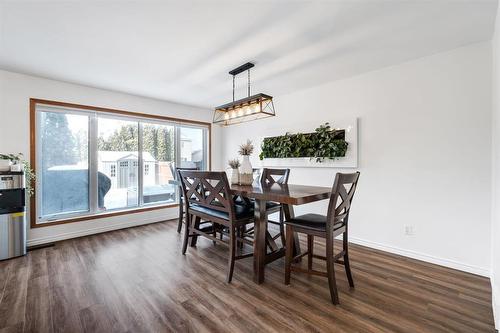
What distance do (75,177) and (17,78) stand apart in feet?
4.90

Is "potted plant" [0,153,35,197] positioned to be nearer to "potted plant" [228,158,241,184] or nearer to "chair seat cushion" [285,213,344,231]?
"potted plant" [228,158,241,184]

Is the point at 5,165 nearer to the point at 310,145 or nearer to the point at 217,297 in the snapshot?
the point at 217,297

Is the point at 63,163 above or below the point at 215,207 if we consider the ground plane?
above

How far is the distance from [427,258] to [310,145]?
2.01 metres

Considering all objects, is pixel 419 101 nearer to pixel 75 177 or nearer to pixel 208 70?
pixel 208 70

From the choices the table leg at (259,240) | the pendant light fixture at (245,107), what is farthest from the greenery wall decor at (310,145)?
the table leg at (259,240)

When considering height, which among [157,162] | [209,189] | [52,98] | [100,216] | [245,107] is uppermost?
[52,98]

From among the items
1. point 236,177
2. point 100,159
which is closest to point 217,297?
point 236,177

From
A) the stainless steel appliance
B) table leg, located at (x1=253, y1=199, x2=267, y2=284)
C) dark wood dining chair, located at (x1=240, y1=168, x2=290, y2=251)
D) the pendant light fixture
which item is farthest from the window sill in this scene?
table leg, located at (x1=253, y1=199, x2=267, y2=284)

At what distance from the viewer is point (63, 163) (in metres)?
3.53

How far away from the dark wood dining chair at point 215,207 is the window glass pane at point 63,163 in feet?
6.89

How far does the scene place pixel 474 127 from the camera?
237cm

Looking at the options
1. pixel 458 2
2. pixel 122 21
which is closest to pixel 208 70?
pixel 122 21

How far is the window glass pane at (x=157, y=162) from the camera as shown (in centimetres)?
438
